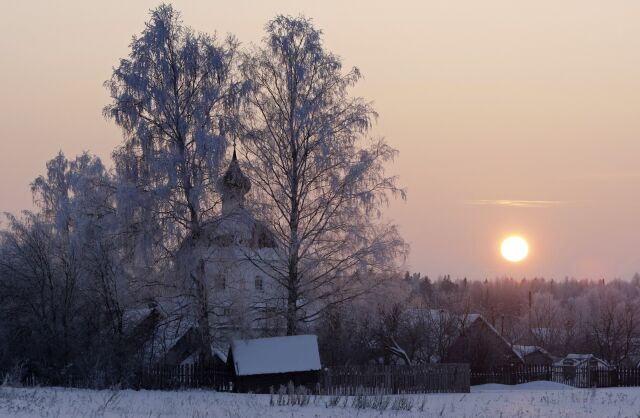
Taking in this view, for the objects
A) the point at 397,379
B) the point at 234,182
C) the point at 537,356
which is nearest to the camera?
the point at 234,182

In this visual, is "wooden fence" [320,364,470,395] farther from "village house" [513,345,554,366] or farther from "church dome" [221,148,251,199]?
"village house" [513,345,554,366]

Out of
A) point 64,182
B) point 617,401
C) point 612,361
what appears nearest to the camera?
point 617,401

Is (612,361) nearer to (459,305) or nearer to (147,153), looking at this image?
(459,305)

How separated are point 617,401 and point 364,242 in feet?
37.5

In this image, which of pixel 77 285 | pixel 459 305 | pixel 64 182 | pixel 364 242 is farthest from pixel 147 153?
pixel 459 305

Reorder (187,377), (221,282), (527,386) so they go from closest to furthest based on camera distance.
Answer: (187,377)
(221,282)
(527,386)

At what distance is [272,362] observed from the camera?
33750mm

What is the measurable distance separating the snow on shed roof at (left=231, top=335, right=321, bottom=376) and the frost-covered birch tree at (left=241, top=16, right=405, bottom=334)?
245 cm

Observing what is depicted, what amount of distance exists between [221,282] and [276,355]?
3192 millimetres

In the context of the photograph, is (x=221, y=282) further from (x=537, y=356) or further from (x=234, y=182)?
(x=537, y=356)

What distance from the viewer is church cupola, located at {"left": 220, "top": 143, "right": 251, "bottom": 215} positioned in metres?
34.5

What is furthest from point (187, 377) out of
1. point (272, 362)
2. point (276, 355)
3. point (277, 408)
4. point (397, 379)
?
point (277, 408)

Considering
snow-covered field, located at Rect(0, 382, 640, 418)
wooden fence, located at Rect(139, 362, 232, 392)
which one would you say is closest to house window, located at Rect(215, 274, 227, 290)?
wooden fence, located at Rect(139, 362, 232, 392)

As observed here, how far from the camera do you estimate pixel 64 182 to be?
185 feet
